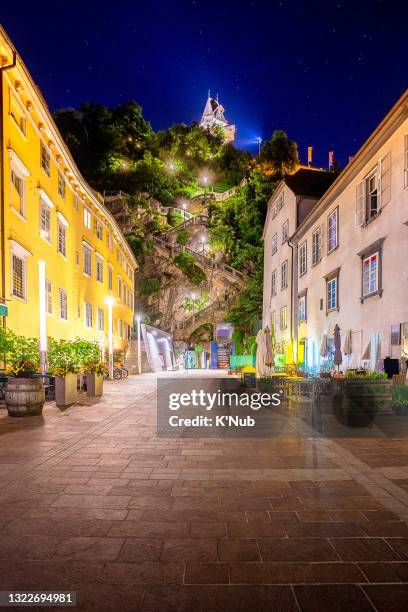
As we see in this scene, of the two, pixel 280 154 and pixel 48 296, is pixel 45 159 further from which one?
pixel 280 154

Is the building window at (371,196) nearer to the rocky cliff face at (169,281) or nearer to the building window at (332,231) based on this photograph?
the building window at (332,231)

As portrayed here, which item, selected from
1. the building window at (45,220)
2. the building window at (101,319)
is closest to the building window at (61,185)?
the building window at (45,220)

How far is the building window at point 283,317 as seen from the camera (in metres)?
27.1

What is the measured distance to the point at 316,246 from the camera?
2236 centimetres

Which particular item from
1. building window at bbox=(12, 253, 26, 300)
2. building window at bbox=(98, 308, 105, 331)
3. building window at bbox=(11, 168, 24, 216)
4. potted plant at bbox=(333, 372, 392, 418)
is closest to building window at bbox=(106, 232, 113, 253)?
building window at bbox=(98, 308, 105, 331)

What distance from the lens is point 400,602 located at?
8.68 feet

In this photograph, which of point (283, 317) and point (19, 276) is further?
point (283, 317)

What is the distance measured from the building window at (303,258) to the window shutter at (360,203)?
24.2ft

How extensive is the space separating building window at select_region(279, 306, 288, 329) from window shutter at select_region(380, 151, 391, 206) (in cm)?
1307

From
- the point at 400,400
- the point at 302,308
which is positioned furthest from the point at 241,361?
the point at 400,400

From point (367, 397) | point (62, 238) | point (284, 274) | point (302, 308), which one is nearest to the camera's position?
point (367, 397)

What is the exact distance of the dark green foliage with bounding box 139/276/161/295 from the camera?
53.8 m

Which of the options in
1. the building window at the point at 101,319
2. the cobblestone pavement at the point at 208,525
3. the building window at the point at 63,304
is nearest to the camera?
the cobblestone pavement at the point at 208,525

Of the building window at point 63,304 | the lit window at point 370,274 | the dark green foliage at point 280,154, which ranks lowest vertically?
the building window at point 63,304
